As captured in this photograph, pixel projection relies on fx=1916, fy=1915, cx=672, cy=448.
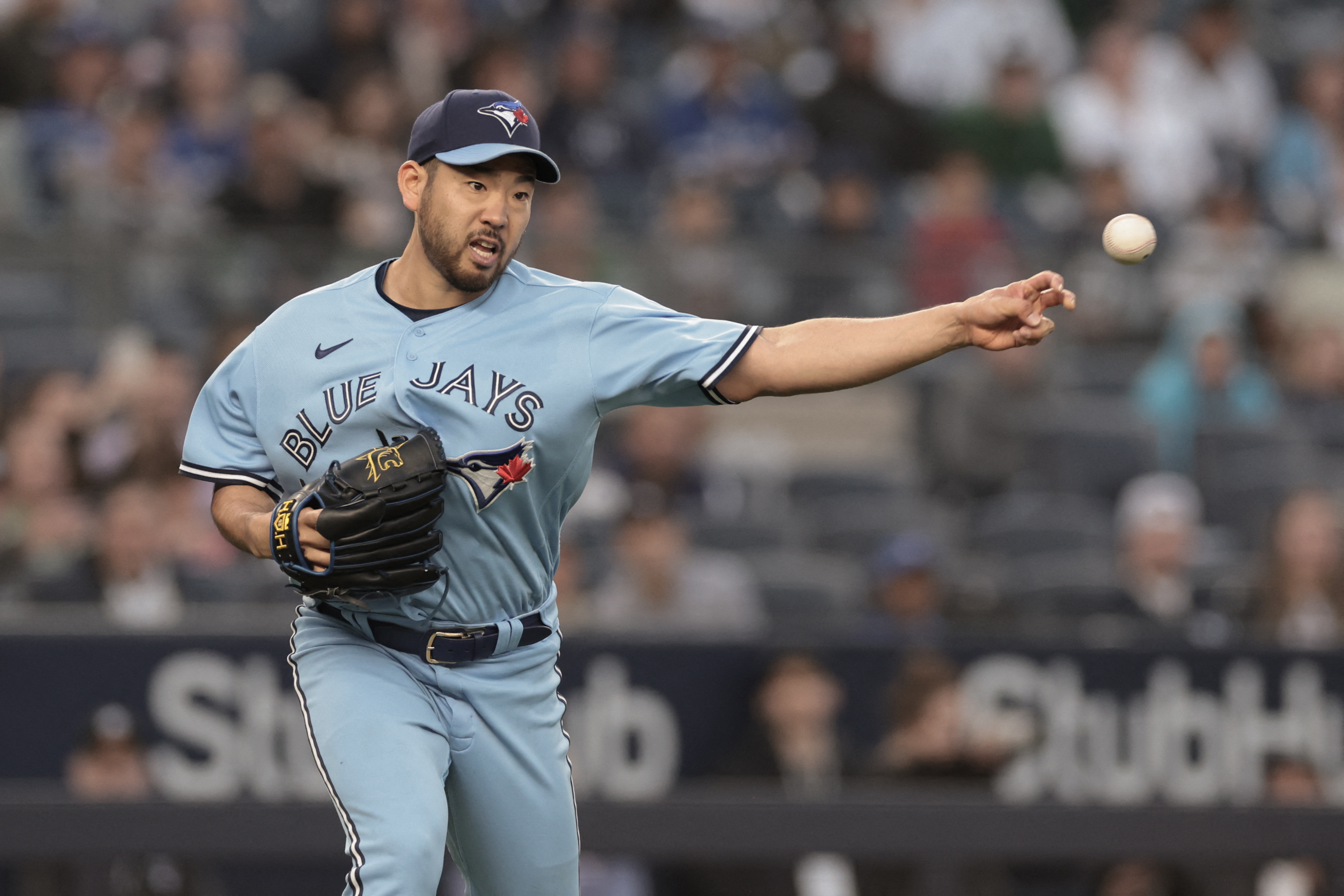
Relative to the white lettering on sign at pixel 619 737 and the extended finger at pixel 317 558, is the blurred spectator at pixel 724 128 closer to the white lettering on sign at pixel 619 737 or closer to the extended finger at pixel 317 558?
the white lettering on sign at pixel 619 737

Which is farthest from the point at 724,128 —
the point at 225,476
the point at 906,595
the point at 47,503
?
the point at 225,476

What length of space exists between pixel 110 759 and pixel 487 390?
3.68 metres

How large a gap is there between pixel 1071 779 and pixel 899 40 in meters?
6.22

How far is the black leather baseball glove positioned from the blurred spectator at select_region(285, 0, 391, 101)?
734cm

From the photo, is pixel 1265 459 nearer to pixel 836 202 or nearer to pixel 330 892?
pixel 836 202

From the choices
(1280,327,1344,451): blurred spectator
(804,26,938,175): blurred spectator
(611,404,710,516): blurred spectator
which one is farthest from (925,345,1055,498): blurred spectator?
(804,26,938,175): blurred spectator

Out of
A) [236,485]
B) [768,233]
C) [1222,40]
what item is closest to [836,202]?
[768,233]

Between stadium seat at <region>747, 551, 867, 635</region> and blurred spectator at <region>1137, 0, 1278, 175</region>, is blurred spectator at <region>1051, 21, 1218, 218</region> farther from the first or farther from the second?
stadium seat at <region>747, 551, 867, 635</region>

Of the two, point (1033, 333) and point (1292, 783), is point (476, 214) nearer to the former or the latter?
point (1033, 333)

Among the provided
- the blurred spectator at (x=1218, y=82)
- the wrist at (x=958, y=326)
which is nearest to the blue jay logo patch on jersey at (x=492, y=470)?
the wrist at (x=958, y=326)

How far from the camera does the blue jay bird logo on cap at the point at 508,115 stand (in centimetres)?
386

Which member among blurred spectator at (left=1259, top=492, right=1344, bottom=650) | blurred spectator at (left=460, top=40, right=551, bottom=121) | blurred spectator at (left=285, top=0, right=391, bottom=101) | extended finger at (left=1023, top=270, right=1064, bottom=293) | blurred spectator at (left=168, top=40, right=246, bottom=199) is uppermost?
blurred spectator at (left=285, top=0, right=391, bottom=101)

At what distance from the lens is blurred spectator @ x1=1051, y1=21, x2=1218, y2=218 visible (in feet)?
38.4

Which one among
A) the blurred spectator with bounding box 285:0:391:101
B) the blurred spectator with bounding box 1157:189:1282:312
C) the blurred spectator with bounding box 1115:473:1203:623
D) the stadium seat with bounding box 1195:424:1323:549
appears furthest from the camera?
the blurred spectator with bounding box 285:0:391:101
